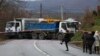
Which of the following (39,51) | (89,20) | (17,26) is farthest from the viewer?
(17,26)

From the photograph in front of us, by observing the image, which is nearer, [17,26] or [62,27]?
[62,27]

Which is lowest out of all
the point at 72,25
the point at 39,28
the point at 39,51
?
the point at 39,28

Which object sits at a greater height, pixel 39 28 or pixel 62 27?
pixel 62 27

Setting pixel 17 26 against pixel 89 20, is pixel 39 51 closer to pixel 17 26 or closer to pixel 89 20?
pixel 89 20

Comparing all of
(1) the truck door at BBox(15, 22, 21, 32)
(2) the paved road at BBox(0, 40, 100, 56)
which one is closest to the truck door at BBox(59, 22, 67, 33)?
(1) the truck door at BBox(15, 22, 21, 32)

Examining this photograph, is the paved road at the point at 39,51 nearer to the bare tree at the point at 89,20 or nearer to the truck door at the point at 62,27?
the bare tree at the point at 89,20

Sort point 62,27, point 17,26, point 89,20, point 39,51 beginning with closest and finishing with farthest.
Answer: point 39,51
point 89,20
point 62,27
point 17,26

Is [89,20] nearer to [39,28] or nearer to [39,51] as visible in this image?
[39,28]

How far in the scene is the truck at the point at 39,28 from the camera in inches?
2584

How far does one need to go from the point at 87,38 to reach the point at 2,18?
4643 cm

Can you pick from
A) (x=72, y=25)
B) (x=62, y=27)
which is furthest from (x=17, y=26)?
(x=72, y=25)

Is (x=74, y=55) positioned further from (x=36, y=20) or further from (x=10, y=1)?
(x=10, y=1)

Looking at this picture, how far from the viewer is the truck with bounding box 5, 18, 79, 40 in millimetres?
65625

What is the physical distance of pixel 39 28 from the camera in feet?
217
